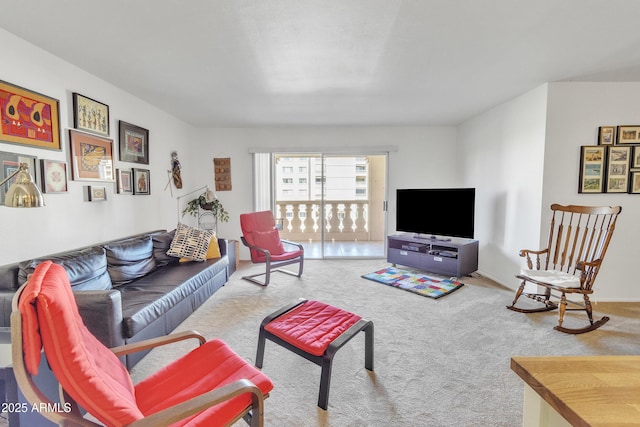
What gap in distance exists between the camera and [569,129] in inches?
113

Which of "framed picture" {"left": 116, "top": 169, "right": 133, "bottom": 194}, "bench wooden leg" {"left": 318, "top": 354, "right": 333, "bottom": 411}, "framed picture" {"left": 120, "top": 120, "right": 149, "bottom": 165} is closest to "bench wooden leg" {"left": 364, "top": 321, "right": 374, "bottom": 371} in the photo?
"bench wooden leg" {"left": 318, "top": 354, "right": 333, "bottom": 411}

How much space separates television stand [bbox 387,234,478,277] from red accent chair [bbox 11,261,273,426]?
3.21 metres

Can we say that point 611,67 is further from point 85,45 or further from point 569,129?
point 85,45

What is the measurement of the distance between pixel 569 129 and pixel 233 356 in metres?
3.60

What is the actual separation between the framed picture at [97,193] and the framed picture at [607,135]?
16.0 ft

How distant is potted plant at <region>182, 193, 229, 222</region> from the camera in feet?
14.3

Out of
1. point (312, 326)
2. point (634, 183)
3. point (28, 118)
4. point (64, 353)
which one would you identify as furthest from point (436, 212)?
point (28, 118)

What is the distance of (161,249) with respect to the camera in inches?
124

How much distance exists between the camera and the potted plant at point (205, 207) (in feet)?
14.3

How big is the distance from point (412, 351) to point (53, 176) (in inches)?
120

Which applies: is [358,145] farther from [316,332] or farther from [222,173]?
[316,332]

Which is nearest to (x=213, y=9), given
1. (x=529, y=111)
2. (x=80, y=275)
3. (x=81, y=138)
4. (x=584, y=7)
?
(x=81, y=138)

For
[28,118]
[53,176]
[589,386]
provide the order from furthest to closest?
[53,176] < [28,118] < [589,386]

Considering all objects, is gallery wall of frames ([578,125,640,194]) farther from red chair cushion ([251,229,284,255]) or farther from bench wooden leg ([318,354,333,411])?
red chair cushion ([251,229,284,255])
